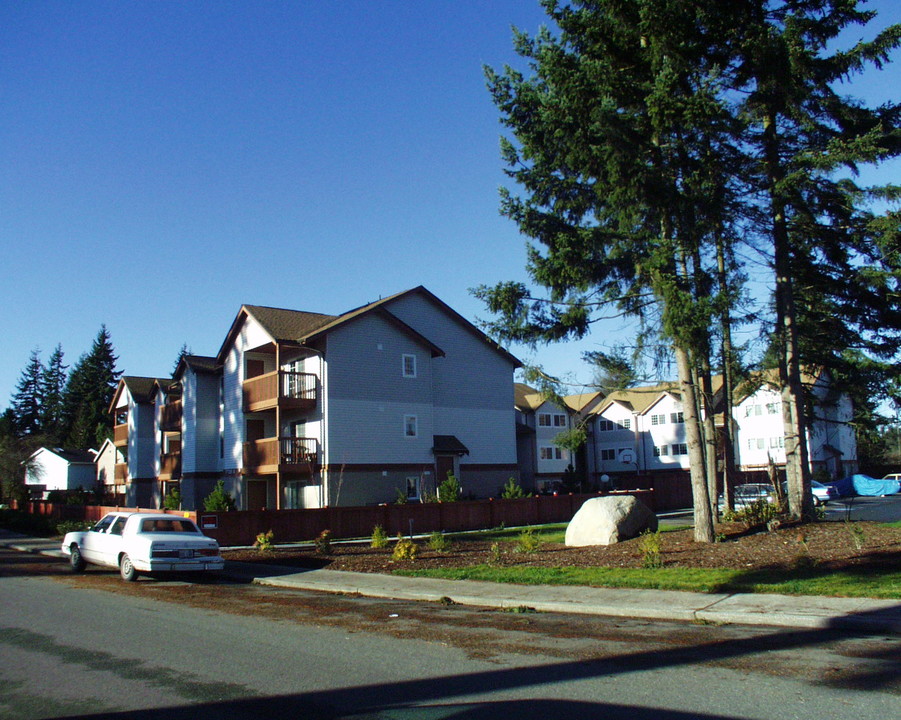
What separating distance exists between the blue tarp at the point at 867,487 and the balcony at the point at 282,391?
37.0 meters

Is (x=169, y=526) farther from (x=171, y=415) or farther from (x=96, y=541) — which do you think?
(x=171, y=415)

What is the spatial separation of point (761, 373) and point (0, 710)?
1847 cm

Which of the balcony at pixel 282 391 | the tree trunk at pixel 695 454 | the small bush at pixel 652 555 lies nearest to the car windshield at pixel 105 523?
the small bush at pixel 652 555

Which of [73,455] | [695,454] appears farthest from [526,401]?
[73,455]

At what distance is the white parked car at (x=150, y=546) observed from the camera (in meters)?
16.6

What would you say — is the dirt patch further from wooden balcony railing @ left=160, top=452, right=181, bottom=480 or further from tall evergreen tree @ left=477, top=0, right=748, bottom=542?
wooden balcony railing @ left=160, top=452, right=181, bottom=480

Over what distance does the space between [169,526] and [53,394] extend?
10641cm

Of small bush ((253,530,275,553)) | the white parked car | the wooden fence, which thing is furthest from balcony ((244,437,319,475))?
the white parked car

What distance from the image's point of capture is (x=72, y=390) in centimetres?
9919

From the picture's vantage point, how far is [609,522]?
18844mm

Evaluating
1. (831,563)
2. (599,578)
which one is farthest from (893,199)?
(599,578)

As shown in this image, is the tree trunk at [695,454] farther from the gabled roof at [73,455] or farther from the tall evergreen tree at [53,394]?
the tall evergreen tree at [53,394]

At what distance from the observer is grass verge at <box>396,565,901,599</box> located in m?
11.6

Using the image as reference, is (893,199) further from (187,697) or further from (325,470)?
(325,470)
